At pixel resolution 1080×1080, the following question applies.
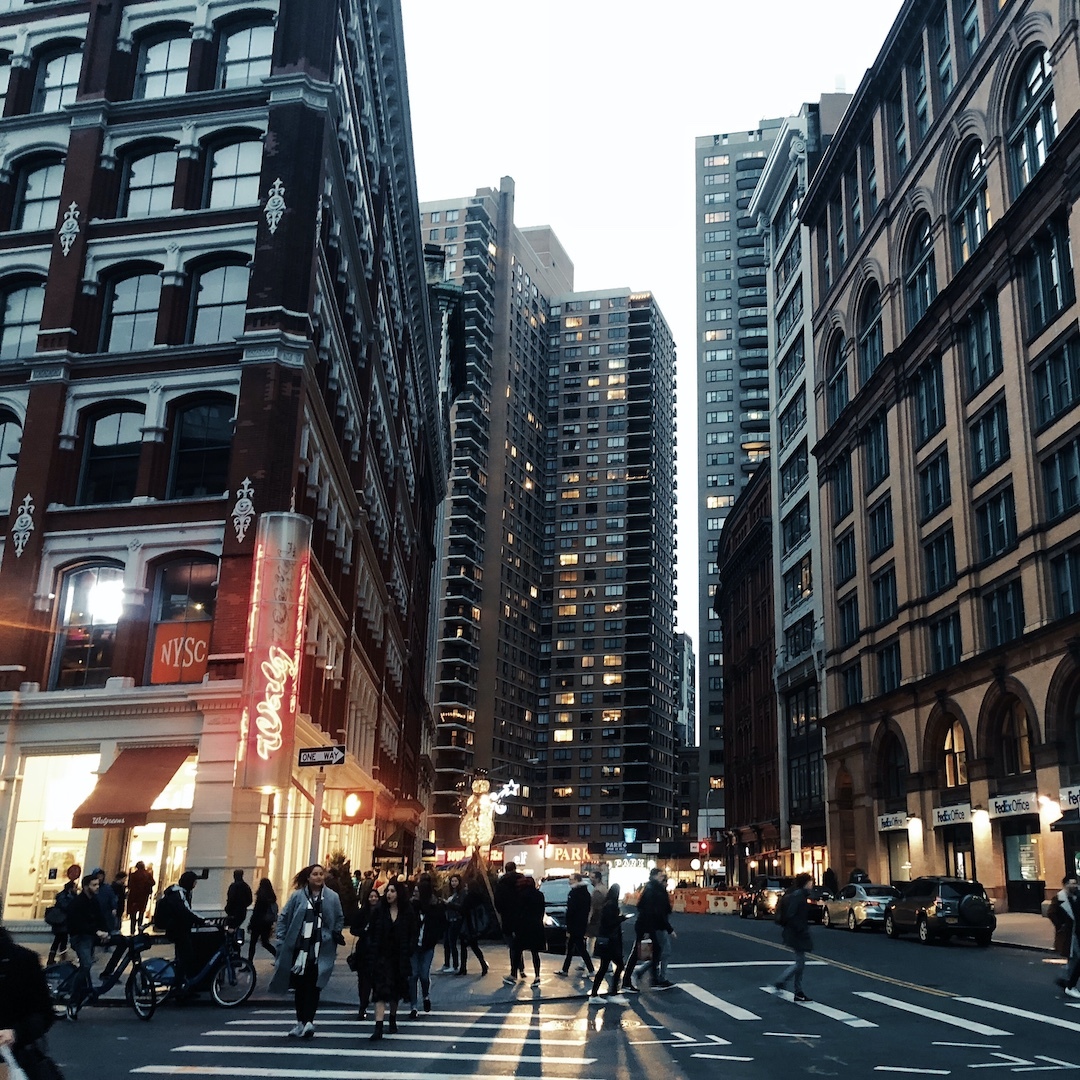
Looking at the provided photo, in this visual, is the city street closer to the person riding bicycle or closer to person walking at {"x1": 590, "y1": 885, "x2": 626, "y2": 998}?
person walking at {"x1": 590, "y1": 885, "x2": 626, "y2": 998}

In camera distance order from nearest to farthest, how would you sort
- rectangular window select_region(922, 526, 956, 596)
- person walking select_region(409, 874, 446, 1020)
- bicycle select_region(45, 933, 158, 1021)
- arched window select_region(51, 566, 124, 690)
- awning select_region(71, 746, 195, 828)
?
bicycle select_region(45, 933, 158, 1021)
person walking select_region(409, 874, 446, 1020)
awning select_region(71, 746, 195, 828)
arched window select_region(51, 566, 124, 690)
rectangular window select_region(922, 526, 956, 596)

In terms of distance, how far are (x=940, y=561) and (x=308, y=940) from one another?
152 feet

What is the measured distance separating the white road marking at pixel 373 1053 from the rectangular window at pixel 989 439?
133 ft

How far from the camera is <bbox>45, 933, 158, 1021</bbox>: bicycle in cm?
1573

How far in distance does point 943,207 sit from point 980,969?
4140cm

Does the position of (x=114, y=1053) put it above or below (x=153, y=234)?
below

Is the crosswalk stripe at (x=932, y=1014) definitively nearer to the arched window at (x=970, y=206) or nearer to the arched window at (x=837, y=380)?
the arched window at (x=970, y=206)

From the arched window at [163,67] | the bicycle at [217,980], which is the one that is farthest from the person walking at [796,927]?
the arched window at [163,67]

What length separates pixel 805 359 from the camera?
259 ft

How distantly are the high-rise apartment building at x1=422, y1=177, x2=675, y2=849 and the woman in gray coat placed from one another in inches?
4846

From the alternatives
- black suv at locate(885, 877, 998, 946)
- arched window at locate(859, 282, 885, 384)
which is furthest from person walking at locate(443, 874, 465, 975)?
arched window at locate(859, 282, 885, 384)

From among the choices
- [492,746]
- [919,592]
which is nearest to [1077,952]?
[919,592]

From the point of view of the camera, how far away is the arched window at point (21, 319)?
32.9m

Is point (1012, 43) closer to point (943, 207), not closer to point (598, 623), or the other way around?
point (943, 207)
